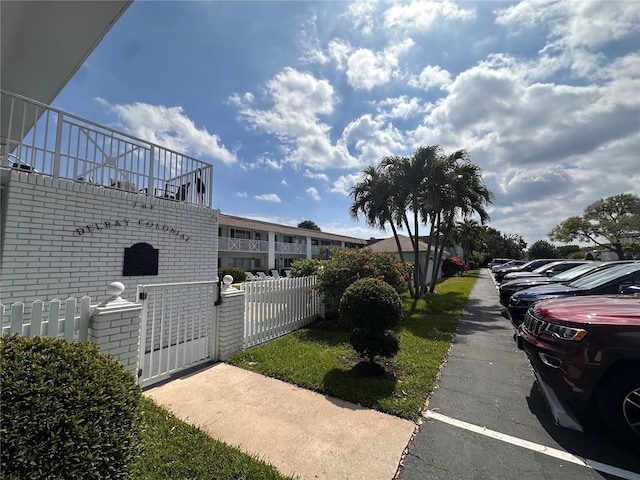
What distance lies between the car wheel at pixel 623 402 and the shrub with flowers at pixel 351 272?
5.09 m

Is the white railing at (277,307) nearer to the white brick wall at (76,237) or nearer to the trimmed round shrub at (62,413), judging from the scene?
the white brick wall at (76,237)

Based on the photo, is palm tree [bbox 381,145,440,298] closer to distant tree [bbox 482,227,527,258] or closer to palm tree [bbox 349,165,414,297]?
palm tree [bbox 349,165,414,297]

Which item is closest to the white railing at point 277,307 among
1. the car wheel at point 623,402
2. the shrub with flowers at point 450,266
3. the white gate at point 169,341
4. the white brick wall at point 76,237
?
the white gate at point 169,341

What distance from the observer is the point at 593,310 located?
10.9 feet

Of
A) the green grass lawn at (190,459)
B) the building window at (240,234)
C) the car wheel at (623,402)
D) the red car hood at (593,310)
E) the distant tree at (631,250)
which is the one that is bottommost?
the green grass lawn at (190,459)

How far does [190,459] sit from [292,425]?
108 centimetres

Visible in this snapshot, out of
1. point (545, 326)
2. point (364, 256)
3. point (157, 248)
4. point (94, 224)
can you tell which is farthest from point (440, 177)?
point (94, 224)

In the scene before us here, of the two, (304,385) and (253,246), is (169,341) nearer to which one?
(304,385)

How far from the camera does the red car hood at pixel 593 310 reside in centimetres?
301

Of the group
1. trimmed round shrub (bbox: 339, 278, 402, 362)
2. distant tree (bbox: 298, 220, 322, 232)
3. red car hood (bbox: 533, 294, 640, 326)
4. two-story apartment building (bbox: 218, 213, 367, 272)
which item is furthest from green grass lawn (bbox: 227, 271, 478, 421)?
distant tree (bbox: 298, 220, 322, 232)

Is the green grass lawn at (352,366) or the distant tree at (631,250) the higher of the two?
the distant tree at (631,250)

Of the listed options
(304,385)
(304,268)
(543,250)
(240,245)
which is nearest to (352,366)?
(304,385)

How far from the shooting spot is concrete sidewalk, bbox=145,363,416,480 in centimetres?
262

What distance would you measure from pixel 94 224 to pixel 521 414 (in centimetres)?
694
